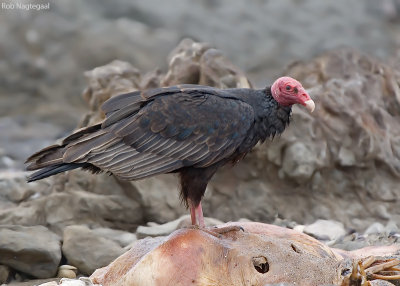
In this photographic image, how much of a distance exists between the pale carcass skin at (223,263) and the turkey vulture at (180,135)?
1.96ft

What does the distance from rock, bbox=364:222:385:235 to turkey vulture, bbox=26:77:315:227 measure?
2.14 meters

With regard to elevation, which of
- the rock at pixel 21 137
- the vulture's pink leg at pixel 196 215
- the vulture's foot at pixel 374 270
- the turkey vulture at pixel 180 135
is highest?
the rock at pixel 21 137

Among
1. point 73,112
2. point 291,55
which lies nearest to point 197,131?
point 291,55

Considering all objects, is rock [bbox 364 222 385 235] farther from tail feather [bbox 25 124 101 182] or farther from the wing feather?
tail feather [bbox 25 124 101 182]

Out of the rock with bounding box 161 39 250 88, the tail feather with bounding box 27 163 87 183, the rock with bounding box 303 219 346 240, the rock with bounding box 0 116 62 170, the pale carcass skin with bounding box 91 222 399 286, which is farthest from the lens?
the rock with bounding box 0 116 62 170

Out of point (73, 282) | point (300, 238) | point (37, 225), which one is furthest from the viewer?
point (37, 225)

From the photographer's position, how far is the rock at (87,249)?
699 cm

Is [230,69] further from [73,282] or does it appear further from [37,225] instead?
[73,282]

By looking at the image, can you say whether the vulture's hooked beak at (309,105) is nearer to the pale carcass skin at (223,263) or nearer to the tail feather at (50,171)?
the pale carcass skin at (223,263)

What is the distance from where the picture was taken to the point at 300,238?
19.3 feet

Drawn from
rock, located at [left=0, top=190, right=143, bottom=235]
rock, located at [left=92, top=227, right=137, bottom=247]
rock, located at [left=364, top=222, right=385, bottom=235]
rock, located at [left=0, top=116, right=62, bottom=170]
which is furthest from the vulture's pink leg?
rock, located at [left=0, top=116, right=62, bottom=170]

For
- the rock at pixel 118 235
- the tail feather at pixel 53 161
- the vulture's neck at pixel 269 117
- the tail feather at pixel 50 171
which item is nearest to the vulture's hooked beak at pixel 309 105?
the vulture's neck at pixel 269 117

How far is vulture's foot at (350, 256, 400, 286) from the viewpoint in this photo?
Result: 16.5 feet

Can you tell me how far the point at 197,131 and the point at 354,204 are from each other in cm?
314
